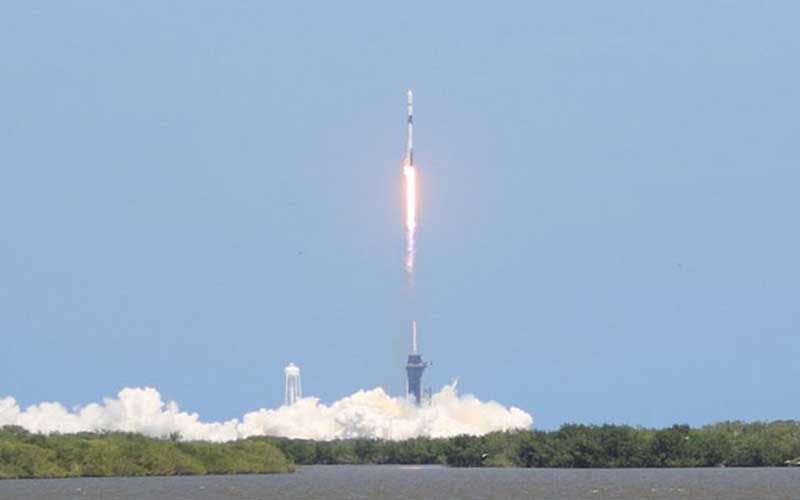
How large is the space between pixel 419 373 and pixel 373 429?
7.52m

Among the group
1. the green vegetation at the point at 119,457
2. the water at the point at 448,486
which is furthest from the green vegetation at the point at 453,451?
the water at the point at 448,486

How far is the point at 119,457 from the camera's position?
141m

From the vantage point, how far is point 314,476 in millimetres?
150750

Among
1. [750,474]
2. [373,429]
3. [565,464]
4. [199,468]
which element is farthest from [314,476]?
[373,429]

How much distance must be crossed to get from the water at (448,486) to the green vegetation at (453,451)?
4.81ft

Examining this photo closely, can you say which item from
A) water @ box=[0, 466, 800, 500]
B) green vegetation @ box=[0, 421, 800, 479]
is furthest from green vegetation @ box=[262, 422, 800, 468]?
water @ box=[0, 466, 800, 500]

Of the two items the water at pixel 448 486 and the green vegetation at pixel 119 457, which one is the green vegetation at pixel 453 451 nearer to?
the green vegetation at pixel 119 457

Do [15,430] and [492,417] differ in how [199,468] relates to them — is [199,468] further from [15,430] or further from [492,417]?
[492,417]

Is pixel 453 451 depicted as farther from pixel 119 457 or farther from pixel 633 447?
pixel 119 457

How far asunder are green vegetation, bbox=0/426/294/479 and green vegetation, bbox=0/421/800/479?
61 mm

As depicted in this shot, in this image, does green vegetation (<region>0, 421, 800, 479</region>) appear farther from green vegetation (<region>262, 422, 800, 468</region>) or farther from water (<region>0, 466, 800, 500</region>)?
water (<region>0, 466, 800, 500</region>)

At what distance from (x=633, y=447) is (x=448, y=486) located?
94.8 feet

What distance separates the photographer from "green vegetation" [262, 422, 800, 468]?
6166 inches

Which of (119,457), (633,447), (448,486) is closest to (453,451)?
(633,447)
